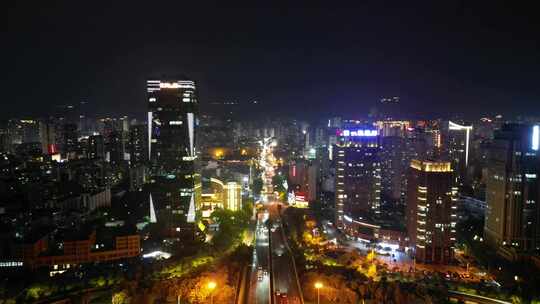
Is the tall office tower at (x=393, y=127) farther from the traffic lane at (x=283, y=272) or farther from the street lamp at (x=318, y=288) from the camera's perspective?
the street lamp at (x=318, y=288)

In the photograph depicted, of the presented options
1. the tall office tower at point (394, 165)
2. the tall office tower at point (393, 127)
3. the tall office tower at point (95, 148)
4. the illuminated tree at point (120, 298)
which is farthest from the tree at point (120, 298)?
the tall office tower at point (95, 148)

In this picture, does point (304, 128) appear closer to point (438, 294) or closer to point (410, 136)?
point (410, 136)

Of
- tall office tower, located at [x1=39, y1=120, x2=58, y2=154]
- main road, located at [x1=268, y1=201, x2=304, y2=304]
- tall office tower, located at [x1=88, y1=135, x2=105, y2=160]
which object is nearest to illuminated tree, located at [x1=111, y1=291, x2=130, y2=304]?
main road, located at [x1=268, y1=201, x2=304, y2=304]

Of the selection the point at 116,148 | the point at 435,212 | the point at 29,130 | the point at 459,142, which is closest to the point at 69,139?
the point at 116,148

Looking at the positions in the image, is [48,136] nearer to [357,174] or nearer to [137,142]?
[137,142]

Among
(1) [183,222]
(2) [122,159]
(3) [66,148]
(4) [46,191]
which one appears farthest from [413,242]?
(3) [66,148]

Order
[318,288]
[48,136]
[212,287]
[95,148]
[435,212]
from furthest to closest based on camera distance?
1. [48,136]
2. [95,148]
3. [435,212]
4. [212,287]
5. [318,288]
